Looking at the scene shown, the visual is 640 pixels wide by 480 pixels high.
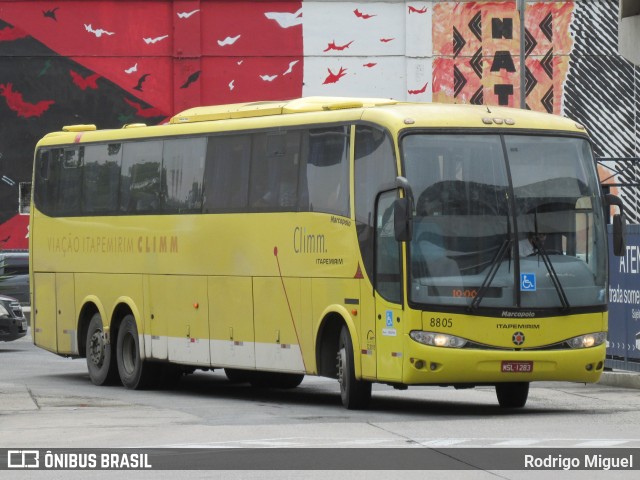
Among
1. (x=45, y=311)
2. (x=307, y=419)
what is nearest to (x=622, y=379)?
(x=307, y=419)

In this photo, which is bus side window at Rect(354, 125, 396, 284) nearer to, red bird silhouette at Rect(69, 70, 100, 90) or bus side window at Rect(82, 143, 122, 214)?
bus side window at Rect(82, 143, 122, 214)

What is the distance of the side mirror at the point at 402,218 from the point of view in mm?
16344

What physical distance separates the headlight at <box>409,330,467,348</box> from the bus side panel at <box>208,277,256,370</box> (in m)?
3.52

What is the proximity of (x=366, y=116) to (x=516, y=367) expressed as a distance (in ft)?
10.3

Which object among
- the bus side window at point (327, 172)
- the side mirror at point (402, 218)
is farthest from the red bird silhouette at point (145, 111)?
the side mirror at point (402, 218)

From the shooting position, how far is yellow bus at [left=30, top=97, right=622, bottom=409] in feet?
54.9

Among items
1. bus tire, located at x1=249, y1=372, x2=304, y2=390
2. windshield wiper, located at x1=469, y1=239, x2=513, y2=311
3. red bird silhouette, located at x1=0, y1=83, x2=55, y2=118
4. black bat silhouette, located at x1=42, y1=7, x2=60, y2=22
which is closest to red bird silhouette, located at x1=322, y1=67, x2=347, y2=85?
black bat silhouette, located at x1=42, y1=7, x2=60, y2=22

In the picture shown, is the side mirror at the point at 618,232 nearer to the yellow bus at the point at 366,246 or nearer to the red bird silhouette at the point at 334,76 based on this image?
the yellow bus at the point at 366,246

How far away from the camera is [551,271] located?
671 inches

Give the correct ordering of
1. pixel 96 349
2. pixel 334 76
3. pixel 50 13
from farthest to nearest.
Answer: pixel 334 76, pixel 50 13, pixel 96 349

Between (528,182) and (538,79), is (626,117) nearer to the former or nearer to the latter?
(538,79)

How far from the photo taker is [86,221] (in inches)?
918

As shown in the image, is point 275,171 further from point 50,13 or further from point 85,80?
point 50,13

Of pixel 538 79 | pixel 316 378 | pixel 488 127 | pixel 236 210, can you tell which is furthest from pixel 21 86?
pixel 488 127
